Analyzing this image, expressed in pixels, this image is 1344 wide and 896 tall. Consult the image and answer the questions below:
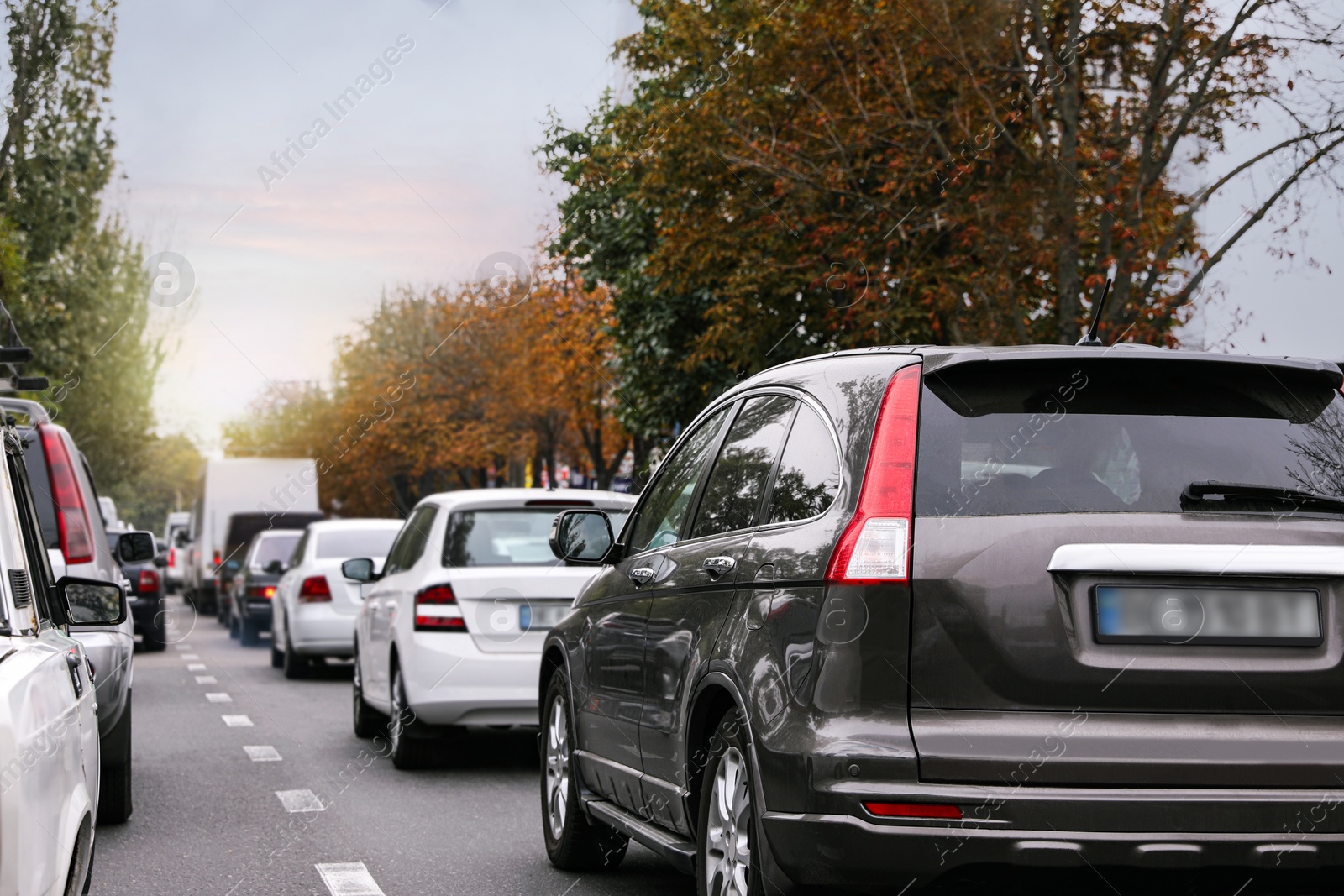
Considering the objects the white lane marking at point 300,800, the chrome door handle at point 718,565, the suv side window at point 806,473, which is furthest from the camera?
the white lane marking at point 300,800

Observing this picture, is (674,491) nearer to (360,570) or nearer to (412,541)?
(412,541)

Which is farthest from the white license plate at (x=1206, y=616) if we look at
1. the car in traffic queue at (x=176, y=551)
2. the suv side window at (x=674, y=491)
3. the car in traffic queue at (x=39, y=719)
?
the car in traffic queue at (x=176, y=551)

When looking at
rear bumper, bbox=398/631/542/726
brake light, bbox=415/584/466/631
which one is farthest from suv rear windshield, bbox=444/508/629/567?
rear bumper, bbox=398/631/542/726

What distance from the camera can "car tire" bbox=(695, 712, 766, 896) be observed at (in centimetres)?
451

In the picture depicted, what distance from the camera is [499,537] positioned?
10703mm

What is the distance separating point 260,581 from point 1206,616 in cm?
2215

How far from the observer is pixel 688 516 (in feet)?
18.8

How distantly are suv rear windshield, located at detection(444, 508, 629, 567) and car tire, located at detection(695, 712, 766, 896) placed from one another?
18.5 ft

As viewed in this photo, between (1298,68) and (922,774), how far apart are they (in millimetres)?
14717

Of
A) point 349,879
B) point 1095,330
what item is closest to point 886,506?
point 1095,330

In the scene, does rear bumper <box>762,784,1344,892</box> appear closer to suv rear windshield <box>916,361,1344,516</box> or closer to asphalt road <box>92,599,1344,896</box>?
asphalt road <box>92,599,1344,896</box>

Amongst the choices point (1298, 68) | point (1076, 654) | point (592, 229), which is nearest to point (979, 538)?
point (1076, 654)

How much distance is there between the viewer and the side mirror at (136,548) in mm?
10352

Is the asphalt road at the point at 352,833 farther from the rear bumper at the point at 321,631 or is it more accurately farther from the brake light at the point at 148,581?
the brake light at the point at 148,581
